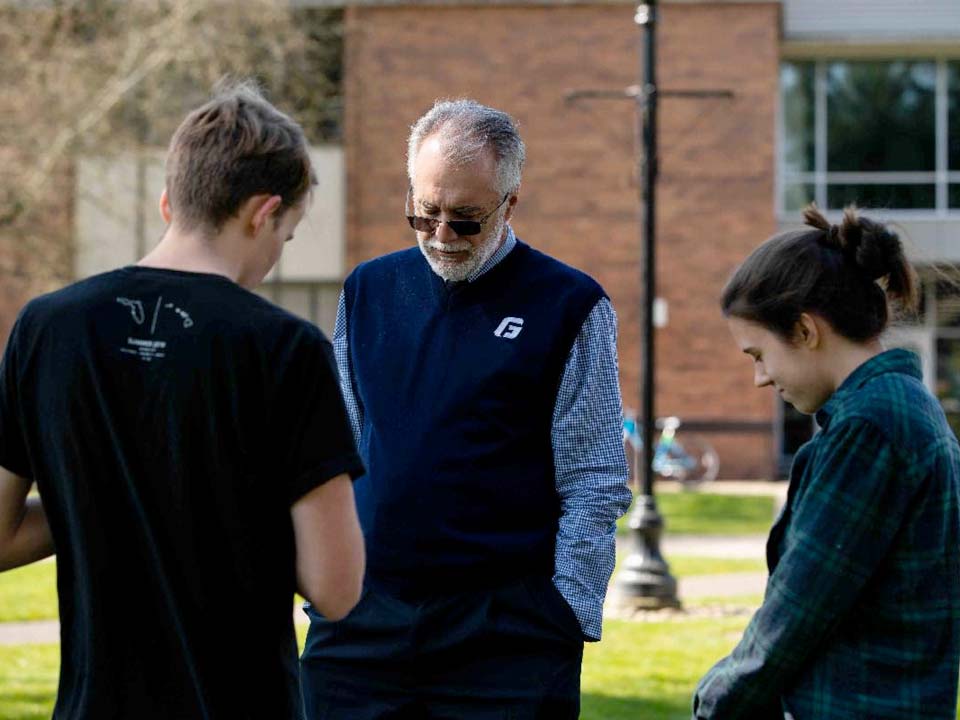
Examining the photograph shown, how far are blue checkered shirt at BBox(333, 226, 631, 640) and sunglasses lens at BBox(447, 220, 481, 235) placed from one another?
0.12m

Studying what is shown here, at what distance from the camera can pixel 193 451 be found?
2439 millimetres

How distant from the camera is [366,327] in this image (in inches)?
140

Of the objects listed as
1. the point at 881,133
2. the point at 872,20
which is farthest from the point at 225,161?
the point at 872,20

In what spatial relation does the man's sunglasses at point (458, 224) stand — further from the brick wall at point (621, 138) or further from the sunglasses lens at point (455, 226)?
the brick wall at point (621, 138)

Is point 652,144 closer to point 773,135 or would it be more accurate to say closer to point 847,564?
point 847,564

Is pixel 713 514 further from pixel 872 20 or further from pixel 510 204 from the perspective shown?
pixel 510 204

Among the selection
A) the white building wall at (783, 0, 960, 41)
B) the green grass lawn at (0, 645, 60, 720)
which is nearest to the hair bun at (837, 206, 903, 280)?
the green grass lawn at (0, 645, 60, 720)

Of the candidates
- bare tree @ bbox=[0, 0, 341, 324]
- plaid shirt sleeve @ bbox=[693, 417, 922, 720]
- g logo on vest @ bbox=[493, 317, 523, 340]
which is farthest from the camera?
bare tree @ bbox=[0, 0, 341, 324]

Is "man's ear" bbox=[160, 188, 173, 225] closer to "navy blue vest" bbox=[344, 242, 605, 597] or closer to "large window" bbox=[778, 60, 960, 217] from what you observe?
"navy blue vest" bbox=[344, 242, 605, 597]

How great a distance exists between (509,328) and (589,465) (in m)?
0.35

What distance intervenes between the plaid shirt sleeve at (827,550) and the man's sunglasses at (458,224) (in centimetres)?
99

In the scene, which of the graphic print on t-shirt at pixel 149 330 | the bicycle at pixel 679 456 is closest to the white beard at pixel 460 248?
the graphic print on t-shirt at pixel 149 330

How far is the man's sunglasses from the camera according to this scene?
3436mm

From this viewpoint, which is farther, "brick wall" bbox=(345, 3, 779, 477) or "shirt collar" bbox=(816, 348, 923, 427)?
"brick wall" bbox=(345, 3, 779, 477)
